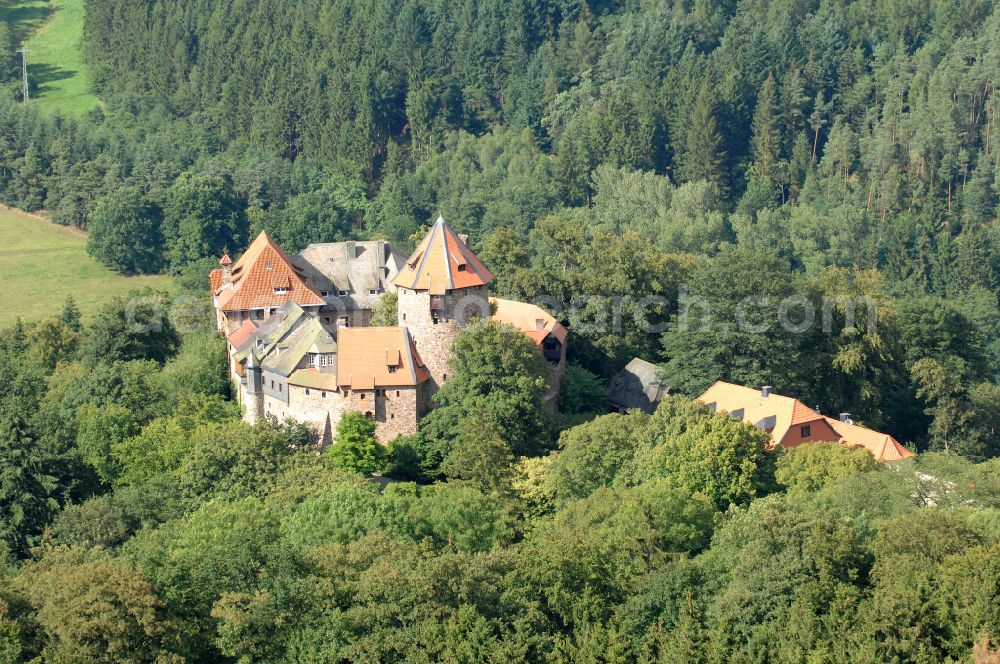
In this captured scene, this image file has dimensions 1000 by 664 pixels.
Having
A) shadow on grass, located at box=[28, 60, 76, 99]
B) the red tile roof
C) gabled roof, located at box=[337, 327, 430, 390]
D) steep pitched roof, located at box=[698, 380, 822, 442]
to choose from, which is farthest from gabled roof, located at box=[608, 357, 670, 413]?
shadow on grass, located at box=[28, 60, 76, 99]

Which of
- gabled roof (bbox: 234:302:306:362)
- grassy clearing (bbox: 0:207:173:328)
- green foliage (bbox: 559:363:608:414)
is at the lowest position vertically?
grassy clearing (bbox: 0:207:173:328)

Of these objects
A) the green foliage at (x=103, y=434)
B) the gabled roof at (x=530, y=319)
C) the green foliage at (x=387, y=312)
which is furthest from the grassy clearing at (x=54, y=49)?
the gabled roof at (x=530, y=319)

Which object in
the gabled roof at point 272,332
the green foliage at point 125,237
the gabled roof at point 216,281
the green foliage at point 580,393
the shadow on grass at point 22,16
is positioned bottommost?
the green foliage at point 125,237

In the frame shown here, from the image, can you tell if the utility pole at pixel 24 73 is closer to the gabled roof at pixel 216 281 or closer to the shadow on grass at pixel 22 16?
the shadow on grass at pixel 22 16

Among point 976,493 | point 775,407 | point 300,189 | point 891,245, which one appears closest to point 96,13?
point 300,189

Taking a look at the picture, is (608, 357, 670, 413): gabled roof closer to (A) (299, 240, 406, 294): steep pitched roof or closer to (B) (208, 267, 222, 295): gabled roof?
(A) (299, 240, 406, 294): steep pitched roof

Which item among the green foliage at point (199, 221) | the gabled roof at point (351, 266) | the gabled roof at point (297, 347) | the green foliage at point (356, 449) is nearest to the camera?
the green foliage at point (356, 449)
